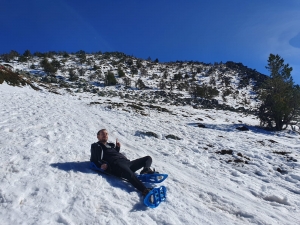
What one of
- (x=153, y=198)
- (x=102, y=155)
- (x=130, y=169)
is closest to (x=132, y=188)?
(x=130, y=169)

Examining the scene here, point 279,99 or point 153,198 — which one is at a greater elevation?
point 279,99

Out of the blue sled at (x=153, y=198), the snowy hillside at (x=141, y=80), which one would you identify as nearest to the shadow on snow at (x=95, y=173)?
the blue sled at (x=153, y=198)

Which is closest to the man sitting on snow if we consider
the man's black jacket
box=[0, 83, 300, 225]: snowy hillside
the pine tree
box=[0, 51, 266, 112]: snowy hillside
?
the man's black jacket

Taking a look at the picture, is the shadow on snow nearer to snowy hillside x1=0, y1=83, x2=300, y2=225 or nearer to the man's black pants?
snowy hillside x1=0, y1=83, x2=300, y2=225

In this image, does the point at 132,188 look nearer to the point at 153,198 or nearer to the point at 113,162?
the point at 153,198

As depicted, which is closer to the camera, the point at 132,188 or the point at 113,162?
the point at 132,188

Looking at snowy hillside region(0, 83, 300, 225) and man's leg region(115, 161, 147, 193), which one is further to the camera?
man's leg region(115, 161, 147, 193)

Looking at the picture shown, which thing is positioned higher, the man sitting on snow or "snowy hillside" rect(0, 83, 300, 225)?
the man sitting on snow

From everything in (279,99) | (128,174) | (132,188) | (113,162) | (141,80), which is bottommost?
(132,188)

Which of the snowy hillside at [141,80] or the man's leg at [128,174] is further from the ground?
the snowy hillside at [141,80]

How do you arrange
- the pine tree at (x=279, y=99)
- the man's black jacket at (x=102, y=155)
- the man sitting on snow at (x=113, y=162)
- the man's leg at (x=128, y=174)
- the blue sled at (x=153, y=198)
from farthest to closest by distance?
the pine tree at (x=279, y=99) < the man's black jacket at (x=102, y=155) < the man sitting on snow at (x=113, y=162) < the man's leg at (x=128, y=174) < the blue sled at (x=153, y=198)

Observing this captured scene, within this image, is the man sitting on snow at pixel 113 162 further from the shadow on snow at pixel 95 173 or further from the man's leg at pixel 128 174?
the shadow on snow at pixel 95 173

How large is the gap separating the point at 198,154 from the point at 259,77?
2954 inches

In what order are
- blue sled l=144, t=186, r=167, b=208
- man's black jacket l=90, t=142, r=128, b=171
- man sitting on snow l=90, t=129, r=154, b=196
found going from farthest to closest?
man's black jacket l=90, t=142, r=128, b=171 → man sitting on snow l=90, t=129, r=154, b=196 → blue sled l=144, t=186, r=167, b=208
